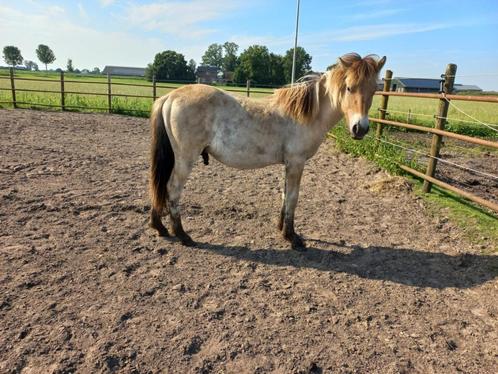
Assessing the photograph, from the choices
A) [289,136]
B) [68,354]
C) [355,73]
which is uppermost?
[355,73]

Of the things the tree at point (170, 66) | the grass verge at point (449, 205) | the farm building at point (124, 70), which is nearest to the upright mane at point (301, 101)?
the grass verge at point (449, 205)

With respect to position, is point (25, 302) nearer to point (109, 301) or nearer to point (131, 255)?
point (109, 301)

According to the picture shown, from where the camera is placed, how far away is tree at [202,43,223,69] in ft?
390

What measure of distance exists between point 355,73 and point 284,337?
8.00ft

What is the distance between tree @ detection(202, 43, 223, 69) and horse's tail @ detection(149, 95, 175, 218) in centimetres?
12278

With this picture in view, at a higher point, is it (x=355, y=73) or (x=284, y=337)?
(x=355, y=73)

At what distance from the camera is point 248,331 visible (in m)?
2.48

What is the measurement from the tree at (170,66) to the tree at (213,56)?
202 ft

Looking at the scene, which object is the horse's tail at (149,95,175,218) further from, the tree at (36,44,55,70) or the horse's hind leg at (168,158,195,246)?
the tree at (36,44,55,70)

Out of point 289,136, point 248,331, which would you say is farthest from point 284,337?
point 289,136

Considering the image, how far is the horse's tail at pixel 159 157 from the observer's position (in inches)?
149

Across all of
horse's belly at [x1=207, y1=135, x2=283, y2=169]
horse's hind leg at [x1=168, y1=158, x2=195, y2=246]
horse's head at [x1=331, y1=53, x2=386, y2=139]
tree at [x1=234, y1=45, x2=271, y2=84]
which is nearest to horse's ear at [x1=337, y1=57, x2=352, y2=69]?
horse's head at [x1=331, y1=53, x2=386, y2=139]

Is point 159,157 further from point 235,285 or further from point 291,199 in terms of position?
point 235,285

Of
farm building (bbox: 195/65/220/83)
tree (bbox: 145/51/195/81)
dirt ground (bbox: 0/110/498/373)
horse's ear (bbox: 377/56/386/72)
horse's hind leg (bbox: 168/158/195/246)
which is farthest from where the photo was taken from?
farm building (bbox: 195/65/220/83)
